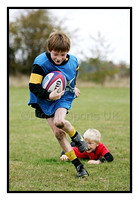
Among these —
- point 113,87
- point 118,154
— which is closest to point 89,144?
point 118,154

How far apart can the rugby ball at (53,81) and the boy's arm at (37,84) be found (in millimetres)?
77

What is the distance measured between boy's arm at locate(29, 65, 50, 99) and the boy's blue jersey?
0.09 metres

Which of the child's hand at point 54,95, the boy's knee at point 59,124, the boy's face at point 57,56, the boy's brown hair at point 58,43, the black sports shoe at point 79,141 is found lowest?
the black sports shoe at point 79,141

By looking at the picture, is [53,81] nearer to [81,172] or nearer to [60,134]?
[60,134]

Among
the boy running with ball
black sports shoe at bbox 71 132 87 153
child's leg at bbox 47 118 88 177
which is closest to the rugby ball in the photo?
the boy running with ball

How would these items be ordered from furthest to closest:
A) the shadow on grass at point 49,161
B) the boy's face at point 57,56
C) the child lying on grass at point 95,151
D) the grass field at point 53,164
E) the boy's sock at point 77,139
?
the child lying on grass at point 95,151
the shadow on grass at point 49,161
the boy's sock at point 77,139
the boy's face at point 57,56
the grass field at point 53,164

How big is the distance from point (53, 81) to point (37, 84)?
214 millimetres

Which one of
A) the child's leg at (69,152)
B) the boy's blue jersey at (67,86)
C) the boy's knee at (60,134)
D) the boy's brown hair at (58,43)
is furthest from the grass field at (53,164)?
the boy's brown hair at (58,43)

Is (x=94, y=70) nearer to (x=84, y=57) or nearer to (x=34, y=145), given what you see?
(x=84, y=57)

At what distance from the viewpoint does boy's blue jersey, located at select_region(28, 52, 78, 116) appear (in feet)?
13.4

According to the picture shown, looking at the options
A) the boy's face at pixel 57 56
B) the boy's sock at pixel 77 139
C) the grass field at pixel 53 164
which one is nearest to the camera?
the grass field at pixel 53 164

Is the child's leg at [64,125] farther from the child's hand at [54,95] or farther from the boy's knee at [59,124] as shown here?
the child's hand at [54,95]

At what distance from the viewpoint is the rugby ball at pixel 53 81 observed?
4.00 m

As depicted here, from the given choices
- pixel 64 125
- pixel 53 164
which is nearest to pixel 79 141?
pixel 64 125
